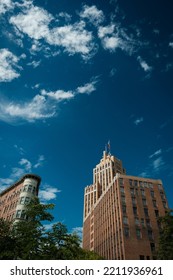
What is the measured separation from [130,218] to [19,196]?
97.7 feet

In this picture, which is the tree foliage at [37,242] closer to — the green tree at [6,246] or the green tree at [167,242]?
the green tree at [6,246]

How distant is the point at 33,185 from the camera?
5088 centimetres

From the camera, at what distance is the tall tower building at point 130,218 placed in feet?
178

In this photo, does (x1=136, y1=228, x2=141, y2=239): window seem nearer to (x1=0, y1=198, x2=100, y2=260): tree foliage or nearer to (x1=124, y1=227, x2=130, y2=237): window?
(x1=124, y1=227, x2=130, y2=237): window

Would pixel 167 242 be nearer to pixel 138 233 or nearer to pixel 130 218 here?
pixel 138 233

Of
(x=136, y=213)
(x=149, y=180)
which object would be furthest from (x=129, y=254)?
(x=149, y=180)

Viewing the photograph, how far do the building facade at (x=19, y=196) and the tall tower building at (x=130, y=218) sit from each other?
81.0 feet

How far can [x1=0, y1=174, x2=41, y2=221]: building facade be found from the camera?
1834 inches

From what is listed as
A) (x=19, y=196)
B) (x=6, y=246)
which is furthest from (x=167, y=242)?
(x=19, y=196)

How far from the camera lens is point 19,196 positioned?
49.3m

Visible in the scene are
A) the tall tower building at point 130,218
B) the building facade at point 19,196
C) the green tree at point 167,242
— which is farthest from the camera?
the tall tower building at point 130,218

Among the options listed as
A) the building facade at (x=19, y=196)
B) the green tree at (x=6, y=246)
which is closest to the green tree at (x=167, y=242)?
the green tree at (x=6, y=246)

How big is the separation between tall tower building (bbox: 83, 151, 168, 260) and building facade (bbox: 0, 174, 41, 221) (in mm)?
24682
